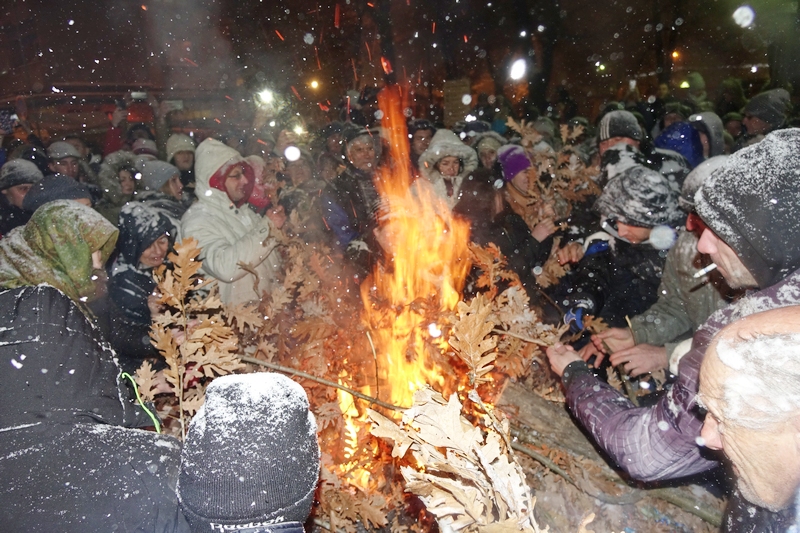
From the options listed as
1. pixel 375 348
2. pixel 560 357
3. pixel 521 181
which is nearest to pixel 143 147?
pixel 521 181

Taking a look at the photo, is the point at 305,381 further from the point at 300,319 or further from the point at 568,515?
the point at 568,515

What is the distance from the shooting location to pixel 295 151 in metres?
7.15

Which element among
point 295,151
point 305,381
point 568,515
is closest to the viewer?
point 568,515

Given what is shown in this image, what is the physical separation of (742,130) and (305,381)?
11835 millimetres

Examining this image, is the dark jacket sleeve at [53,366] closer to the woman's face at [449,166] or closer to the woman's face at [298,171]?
the woman's face at [298,171]

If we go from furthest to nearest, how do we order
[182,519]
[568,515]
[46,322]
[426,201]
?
1. [426,201]
2. [568,515]
3. [46,322]
4. [182,519]

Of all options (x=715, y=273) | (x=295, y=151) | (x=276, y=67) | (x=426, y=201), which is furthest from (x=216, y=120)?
(x=715, y=273)

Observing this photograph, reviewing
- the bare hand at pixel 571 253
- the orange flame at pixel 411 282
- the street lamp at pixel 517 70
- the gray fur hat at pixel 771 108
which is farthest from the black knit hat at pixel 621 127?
the street lamp at pixel 517 70

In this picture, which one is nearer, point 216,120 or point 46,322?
point 46,322

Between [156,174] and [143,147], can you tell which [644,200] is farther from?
[143,147]

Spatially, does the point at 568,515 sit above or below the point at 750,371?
below

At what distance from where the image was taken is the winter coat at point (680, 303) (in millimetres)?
3730

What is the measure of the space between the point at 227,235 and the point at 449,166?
3032 millimetres

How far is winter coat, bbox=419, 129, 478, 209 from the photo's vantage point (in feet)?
20.2
